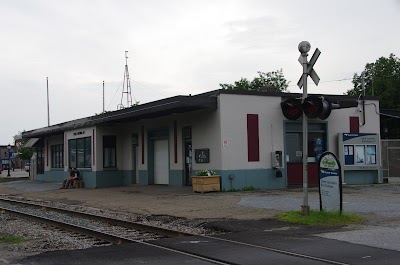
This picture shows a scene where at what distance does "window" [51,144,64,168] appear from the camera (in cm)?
3702

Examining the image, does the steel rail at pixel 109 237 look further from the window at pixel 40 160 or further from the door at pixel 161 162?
the window at pixel 40 160

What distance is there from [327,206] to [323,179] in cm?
68

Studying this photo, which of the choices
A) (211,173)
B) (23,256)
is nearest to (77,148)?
(211,173)

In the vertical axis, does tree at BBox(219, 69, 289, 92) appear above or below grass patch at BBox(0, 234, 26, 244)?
above

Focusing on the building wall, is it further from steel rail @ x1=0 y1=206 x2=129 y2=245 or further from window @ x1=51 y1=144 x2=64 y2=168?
window @ x1=51 y1=144 x2=64 y2=168

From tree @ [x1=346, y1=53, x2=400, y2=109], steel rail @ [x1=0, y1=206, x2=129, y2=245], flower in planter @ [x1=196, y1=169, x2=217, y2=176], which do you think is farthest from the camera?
tree @ [x1=346, y1=53, x2=400, y2=109]

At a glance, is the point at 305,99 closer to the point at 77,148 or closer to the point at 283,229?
the point at 283,229

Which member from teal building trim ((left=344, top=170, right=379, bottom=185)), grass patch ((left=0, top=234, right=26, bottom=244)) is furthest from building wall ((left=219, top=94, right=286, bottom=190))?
grass patch ((left=0, top=234, right=26, bottom=244))

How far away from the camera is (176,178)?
2572 cm

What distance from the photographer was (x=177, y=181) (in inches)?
1009

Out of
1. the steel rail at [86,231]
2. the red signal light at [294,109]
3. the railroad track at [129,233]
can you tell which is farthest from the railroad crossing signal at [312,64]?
the steel rail at [86,231]

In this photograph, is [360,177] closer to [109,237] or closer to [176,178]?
[176,178]

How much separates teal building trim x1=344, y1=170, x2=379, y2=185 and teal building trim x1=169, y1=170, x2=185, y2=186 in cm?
802

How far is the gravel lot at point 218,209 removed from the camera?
10.1 m
